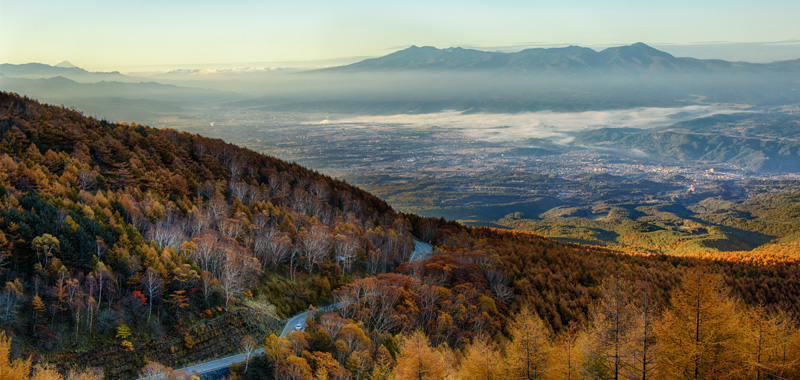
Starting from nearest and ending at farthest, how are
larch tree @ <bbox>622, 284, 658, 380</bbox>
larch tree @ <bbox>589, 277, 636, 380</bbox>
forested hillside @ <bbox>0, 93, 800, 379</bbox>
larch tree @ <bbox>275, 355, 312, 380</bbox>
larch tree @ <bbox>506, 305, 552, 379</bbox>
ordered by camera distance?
1. larch tree @ <bbox>622, 284, 658, 380</bbox>
2. larch tree @ <bbox>589, 277, 636, 380</bbox>
3. larch tree @ <bbox>506, 305, 552, 379</bbox>
4. forested hillside @ <bbox>0, 93, 800, 379</bbox>
5. larch tree @ <bbox>275, 355, 312, 380</bbox>

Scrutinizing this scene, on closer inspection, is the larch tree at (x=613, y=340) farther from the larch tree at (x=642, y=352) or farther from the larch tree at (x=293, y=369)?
the larch tree at (x=293, y=369)

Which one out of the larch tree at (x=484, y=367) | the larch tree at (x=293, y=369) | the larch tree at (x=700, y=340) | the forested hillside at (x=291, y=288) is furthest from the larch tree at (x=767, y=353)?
the larch tree at (x=293, y=369)

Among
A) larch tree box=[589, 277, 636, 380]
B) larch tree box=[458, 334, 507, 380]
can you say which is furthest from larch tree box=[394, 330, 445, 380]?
larch tree box=[589, 277, 636, 380]

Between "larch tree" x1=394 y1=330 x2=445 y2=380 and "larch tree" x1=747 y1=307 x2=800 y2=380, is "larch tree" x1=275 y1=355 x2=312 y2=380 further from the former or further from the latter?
"larch tree" x1=747 y1=307 x2=800 y2=380

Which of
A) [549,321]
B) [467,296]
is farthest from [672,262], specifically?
[467,296]

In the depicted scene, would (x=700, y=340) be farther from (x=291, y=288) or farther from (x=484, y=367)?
(x=291, y=288)

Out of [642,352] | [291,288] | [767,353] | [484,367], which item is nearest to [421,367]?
[484,367]

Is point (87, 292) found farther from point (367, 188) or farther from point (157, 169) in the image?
point (367, 188)
